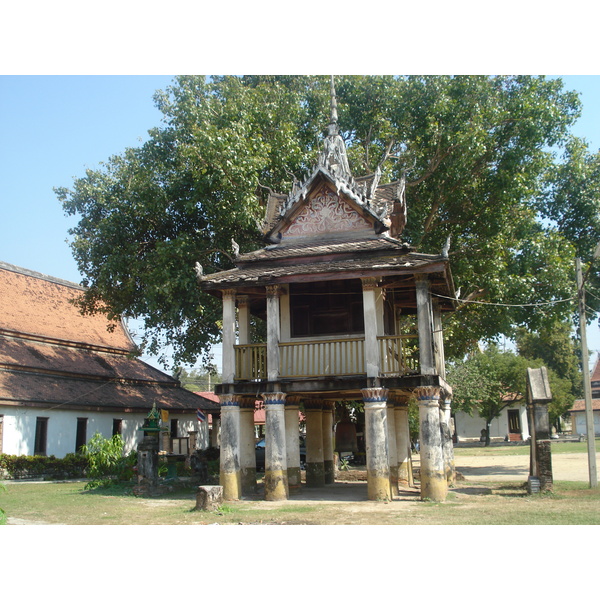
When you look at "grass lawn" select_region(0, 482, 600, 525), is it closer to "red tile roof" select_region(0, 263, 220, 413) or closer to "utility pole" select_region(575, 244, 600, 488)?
"utility pole" select_region(575, 244, 600, 488)

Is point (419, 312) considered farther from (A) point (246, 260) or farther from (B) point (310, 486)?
(B) point (310, 486)

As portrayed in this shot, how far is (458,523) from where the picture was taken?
11312 millimetres

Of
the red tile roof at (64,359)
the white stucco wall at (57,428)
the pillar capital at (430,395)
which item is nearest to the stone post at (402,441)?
the pillar capital at (430,395)

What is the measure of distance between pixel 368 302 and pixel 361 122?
590 inches

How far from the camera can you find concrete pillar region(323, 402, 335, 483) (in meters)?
21.1

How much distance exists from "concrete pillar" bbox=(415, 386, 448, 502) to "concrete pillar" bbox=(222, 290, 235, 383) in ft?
17.1

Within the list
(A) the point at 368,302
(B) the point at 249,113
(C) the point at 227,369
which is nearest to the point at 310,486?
(C) the point at 227,369

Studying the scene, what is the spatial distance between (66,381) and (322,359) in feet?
57.7

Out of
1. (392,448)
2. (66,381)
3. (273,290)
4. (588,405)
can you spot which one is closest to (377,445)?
(392,448)

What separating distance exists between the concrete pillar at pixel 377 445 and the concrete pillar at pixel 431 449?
892mm

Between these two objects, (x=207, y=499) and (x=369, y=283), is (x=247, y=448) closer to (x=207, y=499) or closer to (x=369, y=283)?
(x=207, y=499)

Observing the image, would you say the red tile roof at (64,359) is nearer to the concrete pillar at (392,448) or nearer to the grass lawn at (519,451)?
the concrete pillar at (392,448)

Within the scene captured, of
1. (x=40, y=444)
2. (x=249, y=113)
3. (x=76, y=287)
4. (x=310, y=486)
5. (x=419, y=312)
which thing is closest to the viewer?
(x=419, y=312)

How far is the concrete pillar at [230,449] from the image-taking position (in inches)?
632
